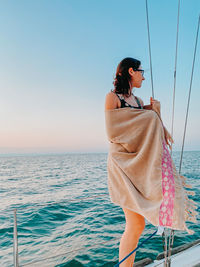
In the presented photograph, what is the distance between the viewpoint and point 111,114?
102 cm

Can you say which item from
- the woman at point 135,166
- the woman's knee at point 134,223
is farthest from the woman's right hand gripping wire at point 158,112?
the woman's knee at point 134,223

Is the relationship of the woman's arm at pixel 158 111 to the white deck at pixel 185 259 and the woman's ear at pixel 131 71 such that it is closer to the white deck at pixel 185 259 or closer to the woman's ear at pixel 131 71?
the woman's ear at pixel 131 71

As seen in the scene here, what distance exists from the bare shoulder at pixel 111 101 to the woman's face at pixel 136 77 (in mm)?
185

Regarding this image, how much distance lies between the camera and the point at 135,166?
0.97 metres

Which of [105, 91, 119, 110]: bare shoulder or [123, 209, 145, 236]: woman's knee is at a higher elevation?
[105, 91, 119, 110]: bare shoulder

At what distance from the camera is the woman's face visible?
112cm

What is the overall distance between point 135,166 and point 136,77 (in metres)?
0.56

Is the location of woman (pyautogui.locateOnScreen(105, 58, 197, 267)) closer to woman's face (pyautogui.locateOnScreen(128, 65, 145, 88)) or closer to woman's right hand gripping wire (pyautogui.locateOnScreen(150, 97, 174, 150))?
woman's right hand gripping wire (pyautogui.locateOnScreen(150, 97, 174, 150))

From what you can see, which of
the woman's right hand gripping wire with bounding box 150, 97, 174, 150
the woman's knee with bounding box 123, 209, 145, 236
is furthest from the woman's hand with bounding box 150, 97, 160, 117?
the woman's knee with bounding box 123, 209, 145, 236

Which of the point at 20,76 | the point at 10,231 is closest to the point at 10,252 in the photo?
the point at 10,231

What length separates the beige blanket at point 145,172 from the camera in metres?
0.90

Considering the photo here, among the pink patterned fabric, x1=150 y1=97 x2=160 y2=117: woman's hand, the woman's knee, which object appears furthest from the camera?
x1=150 y1=97 x2=160 y2=117: woman's hand

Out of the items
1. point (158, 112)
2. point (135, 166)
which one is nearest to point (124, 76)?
point (158, 112)

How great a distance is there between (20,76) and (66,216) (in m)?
7.46
